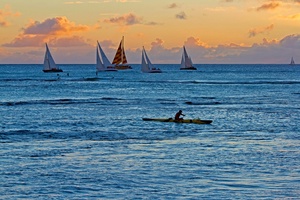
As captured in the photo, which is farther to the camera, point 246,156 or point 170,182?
point 246,156

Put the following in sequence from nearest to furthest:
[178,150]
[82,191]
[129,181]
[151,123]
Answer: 1. [82,191]
2. [129,181]
3. [178,150]
4. [151,123]

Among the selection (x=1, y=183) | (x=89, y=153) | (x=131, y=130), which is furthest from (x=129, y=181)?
(x=131, y=130)

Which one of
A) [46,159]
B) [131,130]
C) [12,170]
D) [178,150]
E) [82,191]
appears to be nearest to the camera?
[82,191]

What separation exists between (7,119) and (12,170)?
104 ft

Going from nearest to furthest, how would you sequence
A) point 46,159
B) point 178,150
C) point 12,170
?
1. point 12,170
2. point 46,159
3. point 178,150

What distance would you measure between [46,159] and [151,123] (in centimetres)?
2459

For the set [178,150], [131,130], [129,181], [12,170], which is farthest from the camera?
[131,130]

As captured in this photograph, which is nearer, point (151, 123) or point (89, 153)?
point (89, 153)

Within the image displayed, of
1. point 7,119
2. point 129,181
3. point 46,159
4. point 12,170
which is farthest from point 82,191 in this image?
point 7,119

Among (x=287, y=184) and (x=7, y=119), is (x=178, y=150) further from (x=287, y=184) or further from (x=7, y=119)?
(x=7, y=119)

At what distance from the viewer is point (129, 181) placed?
35938mm

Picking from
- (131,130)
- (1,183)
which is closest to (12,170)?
(1,183)

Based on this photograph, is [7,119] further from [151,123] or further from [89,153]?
[89,153]

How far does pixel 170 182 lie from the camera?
117 ft
